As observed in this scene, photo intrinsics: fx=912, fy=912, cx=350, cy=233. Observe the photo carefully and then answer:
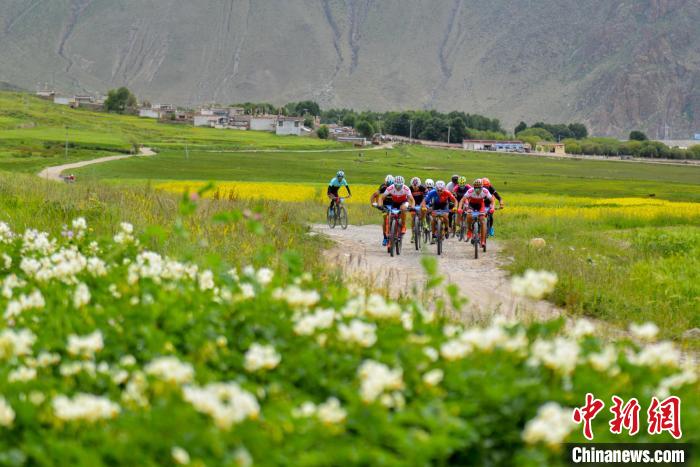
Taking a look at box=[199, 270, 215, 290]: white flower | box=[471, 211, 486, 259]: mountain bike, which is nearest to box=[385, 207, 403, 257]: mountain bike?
box=[471, 211, 486, 259]: mountain bike

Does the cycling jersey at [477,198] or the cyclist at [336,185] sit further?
the cyclist at [336,185]

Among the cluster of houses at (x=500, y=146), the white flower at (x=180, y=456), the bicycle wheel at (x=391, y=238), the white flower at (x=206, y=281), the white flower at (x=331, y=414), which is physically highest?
the white flower at (x=206, y=281)

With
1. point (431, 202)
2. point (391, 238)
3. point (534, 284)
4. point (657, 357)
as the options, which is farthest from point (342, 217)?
point (657, 357)

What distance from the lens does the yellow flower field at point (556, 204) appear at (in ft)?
116

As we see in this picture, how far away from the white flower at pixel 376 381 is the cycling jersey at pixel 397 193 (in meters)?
17.6

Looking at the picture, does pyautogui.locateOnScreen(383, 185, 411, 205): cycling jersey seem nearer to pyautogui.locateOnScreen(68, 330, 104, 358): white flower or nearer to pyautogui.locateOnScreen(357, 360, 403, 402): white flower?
pyautogui.locateOnScreen(68, 330, 104, 358): white flower

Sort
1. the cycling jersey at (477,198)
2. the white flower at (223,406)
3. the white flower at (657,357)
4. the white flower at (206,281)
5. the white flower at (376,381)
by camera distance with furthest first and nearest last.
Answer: the cycling jersey at (477,198)
the white flower at (206,281)
the white flower at (657,357)
the white flower at (376,381)
the white flower at (223,406)

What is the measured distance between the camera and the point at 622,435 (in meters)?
4.79

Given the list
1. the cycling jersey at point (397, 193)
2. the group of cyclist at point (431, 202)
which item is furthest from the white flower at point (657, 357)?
the cycling jersey at point (397, 193)

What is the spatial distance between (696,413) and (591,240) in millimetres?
21359

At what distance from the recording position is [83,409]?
4.15m

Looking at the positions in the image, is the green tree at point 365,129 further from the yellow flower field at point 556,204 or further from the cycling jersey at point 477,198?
the cycling jersey at point 477,198

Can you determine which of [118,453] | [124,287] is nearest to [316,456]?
[118,453]

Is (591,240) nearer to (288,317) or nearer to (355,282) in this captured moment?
(355,282)
